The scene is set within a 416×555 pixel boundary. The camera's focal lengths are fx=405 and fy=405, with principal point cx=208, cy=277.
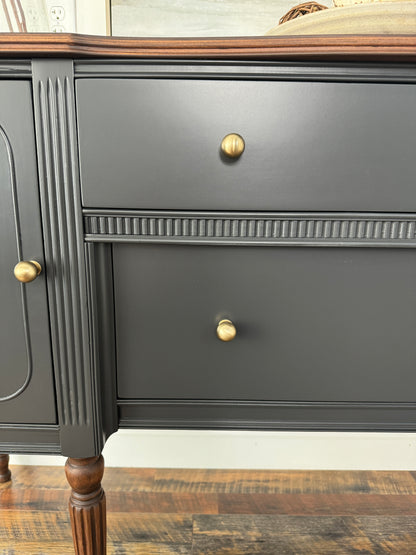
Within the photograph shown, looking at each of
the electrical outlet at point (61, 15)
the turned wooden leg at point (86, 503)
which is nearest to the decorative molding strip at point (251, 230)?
the turned wooden leg at point (86, 503)

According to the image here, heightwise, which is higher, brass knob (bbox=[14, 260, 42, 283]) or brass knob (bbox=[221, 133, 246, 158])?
brass knob (bbox=[221, 133, 246, 158])

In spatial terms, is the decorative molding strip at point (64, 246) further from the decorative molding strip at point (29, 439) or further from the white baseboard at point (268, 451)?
the white baseboard at point (268, 451)

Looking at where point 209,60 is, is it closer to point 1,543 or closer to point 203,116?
point 203,116

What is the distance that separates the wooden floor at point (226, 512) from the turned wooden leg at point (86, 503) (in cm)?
23

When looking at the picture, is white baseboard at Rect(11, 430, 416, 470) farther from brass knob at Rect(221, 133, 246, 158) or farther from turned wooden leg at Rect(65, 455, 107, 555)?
brass knob at Rect(221, 133, 246, 158)

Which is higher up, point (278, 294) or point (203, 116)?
point (203, 116)

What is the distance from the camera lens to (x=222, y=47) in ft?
1.20

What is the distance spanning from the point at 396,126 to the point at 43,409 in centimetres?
47

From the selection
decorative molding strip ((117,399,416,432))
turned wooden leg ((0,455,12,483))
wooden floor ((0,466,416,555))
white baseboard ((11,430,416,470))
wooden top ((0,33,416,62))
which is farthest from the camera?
white baseboard ((11,430,416,470))

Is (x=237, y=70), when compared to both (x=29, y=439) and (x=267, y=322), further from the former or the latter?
(x=29, y=439)

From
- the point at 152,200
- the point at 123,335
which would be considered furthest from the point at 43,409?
the point at 152,200

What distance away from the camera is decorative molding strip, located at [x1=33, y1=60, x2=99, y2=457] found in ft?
1.25

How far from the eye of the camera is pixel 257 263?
422 millimetres

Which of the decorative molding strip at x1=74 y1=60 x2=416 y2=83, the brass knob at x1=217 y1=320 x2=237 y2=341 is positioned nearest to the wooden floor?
the brass knob at x1=217 y1=320 x2=237 y2=341
